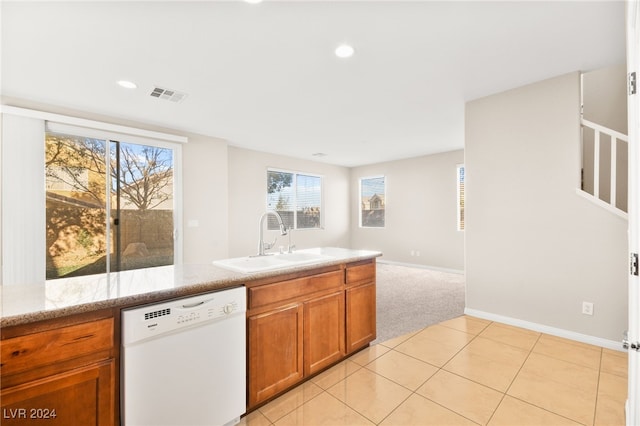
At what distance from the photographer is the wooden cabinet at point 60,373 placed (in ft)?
3.23

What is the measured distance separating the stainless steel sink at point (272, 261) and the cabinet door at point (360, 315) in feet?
1.41

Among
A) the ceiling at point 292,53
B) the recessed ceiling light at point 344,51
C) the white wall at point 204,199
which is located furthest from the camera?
the white wall at point 204,199

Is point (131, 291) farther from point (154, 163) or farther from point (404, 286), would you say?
point (404, 286)

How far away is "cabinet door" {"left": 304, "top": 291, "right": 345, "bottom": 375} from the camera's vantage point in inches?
78.9

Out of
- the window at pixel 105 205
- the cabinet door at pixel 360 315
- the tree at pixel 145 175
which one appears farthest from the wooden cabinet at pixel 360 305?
the tree at pixel 145 175

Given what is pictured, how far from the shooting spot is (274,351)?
70.6 inches

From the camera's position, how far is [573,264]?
268 centimetres

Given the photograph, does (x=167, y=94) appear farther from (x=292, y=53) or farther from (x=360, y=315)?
(x=360, y=315)

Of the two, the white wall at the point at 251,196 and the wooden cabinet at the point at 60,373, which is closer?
the wooden cabinet at the point at 60,373

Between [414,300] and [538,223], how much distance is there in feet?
6.15

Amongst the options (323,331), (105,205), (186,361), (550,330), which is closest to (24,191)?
(105,205)

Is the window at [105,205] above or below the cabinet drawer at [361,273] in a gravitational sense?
above

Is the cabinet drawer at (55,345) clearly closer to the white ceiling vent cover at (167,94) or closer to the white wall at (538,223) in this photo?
the white ceiling vent cover at (167,94)

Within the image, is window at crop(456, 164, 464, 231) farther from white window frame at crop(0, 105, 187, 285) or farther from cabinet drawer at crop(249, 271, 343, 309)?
white window frame at crop(0, 105, 187, 285)
